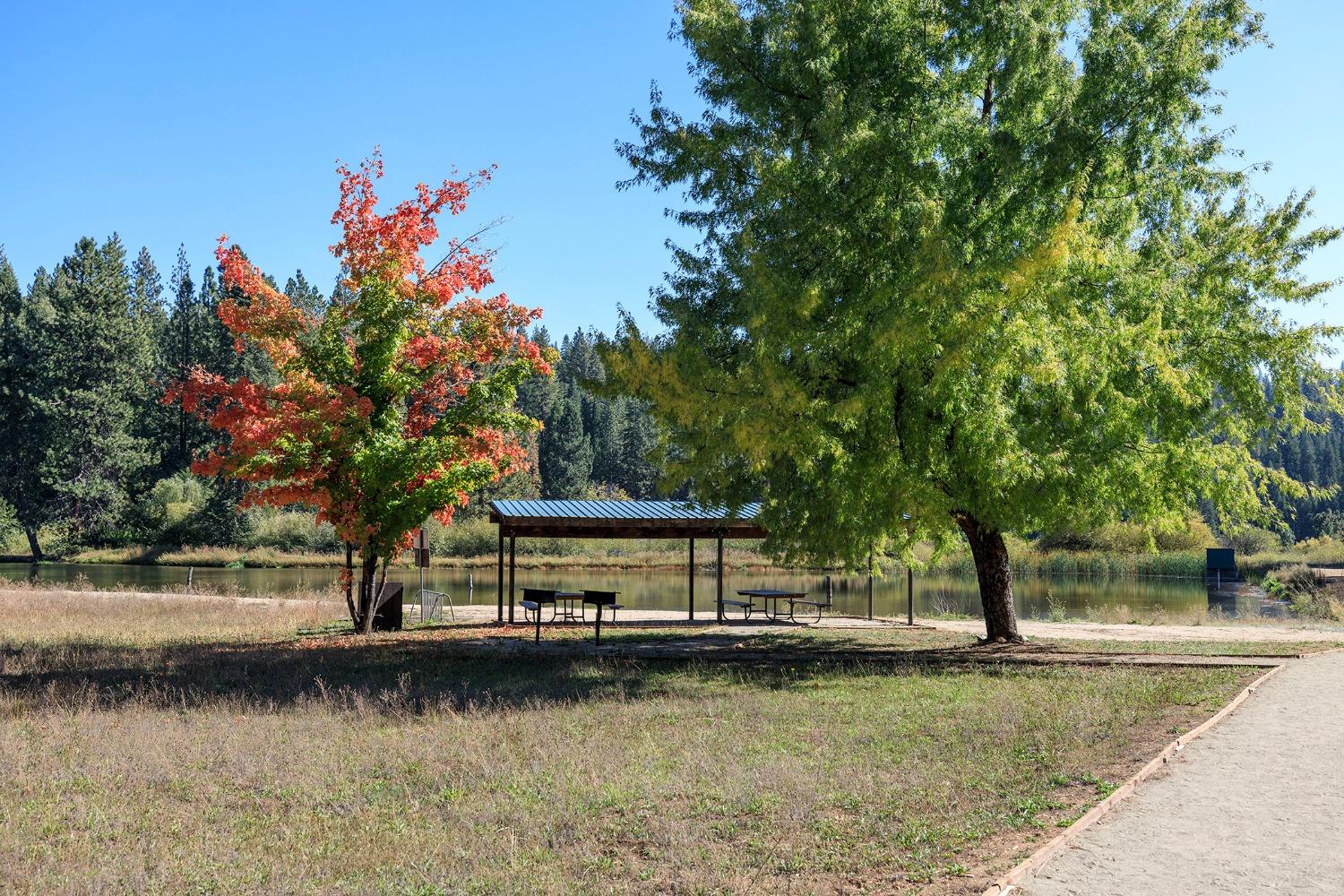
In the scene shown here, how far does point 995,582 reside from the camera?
57.5 ft

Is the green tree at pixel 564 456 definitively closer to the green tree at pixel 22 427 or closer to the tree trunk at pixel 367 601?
the green tree at pixel 22 427

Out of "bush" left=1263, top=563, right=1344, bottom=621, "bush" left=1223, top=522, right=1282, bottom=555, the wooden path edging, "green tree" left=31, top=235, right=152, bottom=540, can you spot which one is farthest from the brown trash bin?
"bush" left=1223, top=522, right=1282, bottom=555

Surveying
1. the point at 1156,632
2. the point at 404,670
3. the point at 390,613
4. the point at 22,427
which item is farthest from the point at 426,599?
the point at 22,427

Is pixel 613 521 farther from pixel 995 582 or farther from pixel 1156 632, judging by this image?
pixel 1156 632

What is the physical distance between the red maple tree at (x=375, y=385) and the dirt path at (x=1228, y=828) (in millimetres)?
12859

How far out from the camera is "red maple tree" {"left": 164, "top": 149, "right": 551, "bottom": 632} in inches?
687

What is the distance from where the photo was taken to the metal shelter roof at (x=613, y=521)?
2202cm

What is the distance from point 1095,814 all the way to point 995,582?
1135 centimetres

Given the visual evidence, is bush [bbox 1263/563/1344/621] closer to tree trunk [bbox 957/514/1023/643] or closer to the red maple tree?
tree trunk [bbox 957/514/1023/643]

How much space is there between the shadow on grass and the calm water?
12.0 m

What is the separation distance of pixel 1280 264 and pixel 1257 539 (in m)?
50.9

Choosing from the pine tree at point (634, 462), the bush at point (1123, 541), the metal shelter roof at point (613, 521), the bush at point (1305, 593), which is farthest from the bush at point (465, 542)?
the bush at point (1305, 593)

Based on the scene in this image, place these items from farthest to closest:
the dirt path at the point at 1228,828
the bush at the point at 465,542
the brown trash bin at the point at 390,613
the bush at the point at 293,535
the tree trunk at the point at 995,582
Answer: the bush at the point at 293,535
the bush at the point at 465,542
the brown trash bin at the point at 390,613
the tree trunk at the point at 995,582
the dirt path at the point at 1228,828

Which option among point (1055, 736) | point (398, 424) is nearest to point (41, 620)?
point (398, 424)
